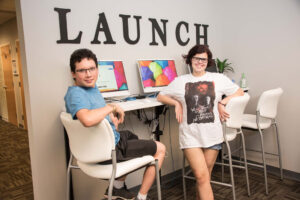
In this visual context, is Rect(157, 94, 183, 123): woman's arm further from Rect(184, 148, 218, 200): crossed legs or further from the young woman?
Rect(184, 148, 218, 200): crossed legs

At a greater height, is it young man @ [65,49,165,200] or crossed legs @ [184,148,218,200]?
young man @ [65,49,165,200]

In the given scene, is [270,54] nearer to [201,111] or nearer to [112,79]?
[201,111]

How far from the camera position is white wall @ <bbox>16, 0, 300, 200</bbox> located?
2002 millimetres

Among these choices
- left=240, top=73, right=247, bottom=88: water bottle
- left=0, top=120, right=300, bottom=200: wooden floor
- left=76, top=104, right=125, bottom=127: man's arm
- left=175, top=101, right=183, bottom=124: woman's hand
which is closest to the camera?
left=76, top=104, right=125, bottom=127: man's arm

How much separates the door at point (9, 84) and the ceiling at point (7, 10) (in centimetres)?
71

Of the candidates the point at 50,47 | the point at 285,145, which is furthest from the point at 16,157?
the point at 285,145

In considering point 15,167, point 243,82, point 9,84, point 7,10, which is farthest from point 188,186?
point 9,84

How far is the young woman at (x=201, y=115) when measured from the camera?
1967 mm

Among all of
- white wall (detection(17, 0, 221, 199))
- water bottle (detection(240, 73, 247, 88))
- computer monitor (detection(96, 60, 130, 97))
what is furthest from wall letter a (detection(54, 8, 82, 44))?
water bottle (detection(240, 73, 247, 88))

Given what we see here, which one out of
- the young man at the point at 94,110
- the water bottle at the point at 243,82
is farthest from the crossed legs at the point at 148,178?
the water bottle at the point at 243,82

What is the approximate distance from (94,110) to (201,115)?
3.06ft

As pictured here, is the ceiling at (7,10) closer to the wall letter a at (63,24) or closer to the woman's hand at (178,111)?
the wall letter a at (63,24)

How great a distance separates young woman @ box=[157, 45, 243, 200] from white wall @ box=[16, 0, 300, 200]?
31.2 inches

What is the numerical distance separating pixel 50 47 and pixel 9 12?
4212 millimetres
